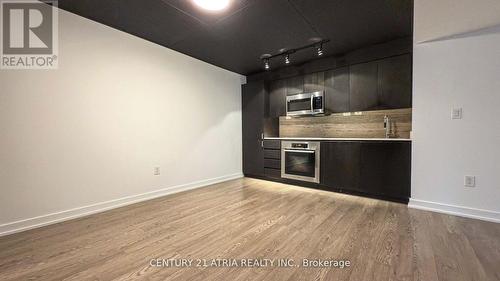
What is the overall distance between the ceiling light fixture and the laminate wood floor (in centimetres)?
228

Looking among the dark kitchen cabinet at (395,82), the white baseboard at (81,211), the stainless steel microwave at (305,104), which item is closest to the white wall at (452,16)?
the dark kitchen cabinet at (395,82)

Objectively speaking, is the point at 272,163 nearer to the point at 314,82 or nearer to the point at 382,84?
the point at 314,82

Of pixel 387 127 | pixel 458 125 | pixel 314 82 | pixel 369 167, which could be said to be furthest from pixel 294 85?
pixel 458 125

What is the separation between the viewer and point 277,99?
428 cm

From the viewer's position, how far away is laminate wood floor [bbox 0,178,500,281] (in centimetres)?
141

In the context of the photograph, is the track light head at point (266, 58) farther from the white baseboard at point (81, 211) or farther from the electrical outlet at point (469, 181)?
the electrical outlet at point (469, 181)

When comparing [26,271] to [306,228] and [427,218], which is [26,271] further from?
[427,218]

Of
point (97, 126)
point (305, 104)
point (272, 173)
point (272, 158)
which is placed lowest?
point (272, 173)

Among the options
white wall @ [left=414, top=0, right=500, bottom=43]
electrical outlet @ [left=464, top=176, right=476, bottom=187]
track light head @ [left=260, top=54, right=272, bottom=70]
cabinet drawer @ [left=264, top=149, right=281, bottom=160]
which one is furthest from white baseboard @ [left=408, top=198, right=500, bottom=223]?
track light head @ [left=260, top=54, right=272, bottom=70]

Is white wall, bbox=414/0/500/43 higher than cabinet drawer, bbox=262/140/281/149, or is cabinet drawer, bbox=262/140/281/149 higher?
white wall, bbox=414/0/500/43

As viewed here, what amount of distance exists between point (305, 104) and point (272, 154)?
1.16m

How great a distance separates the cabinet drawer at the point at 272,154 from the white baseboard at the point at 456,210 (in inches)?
83.5

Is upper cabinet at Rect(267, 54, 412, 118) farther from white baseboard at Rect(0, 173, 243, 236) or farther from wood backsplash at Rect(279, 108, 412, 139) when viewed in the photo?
white baseboard at Rect(0, 173, 243, 236)

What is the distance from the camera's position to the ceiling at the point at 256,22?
7.11ft
